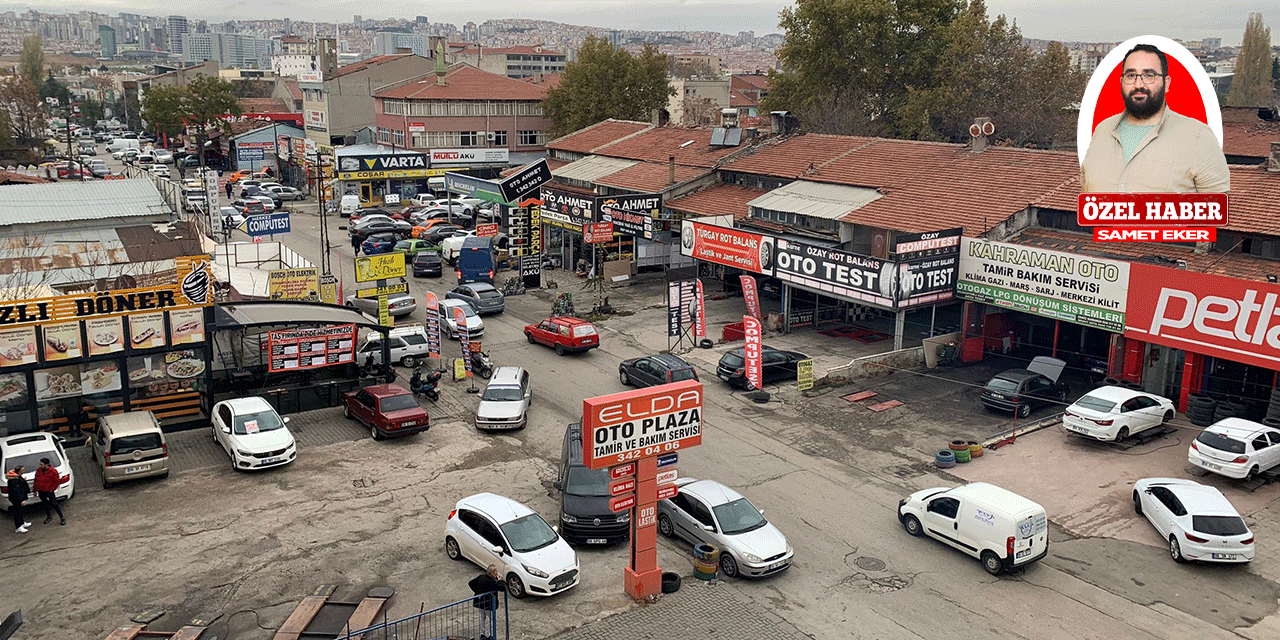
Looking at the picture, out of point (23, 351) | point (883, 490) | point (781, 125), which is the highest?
point (781, 125)

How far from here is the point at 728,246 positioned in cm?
3794

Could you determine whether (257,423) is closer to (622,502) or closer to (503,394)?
(503,394)

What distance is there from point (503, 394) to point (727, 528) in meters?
10.5

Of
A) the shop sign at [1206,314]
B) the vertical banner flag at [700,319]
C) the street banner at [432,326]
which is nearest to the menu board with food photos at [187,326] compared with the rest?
the street banner at [432,326]

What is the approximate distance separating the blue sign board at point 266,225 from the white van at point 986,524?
1222 inches

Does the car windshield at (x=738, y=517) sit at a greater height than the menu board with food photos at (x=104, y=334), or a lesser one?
lesser

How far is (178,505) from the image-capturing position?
21844mm

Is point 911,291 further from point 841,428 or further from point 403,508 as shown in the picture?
point 403,508

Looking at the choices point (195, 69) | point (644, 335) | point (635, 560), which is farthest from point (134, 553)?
point (195, 69)

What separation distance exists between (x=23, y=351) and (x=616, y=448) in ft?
54.5

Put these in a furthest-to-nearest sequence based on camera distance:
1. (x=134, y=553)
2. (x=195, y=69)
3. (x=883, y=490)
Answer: (x=195, y=69), (x=883, y=490), (x=134, y=553)

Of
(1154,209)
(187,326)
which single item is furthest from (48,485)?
(1154,209)

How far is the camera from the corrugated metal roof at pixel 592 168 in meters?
51.3

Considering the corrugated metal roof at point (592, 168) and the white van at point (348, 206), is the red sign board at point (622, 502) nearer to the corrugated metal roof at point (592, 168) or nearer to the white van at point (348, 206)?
the corrugated metal roof at point (592, 168)
